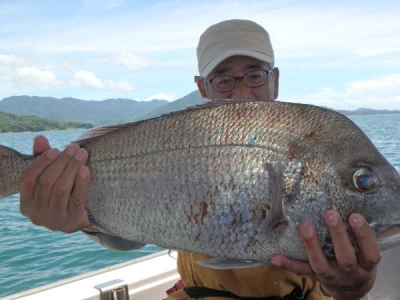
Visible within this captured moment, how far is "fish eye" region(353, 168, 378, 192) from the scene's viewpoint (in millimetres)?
1770

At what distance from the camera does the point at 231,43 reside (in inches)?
→ 108

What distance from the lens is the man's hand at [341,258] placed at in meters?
1.70

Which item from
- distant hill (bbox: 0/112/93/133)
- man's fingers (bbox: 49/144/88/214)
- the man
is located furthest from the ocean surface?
distant hill (bbox: 0/112/93/133)

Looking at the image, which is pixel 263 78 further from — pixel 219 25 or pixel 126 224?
pixel 126 224

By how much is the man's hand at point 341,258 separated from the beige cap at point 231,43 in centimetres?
135

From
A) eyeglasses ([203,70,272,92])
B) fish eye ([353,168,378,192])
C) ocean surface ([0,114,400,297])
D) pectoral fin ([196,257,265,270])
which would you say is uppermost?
eyeglasses ([203,70,272,92])

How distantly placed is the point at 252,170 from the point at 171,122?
1.52 feet

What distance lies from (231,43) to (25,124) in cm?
4401

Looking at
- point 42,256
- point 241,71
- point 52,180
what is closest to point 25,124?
point 42,256

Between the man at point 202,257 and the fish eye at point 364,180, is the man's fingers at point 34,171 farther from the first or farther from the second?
the fish eye at point 364,180

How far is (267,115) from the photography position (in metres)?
1.91

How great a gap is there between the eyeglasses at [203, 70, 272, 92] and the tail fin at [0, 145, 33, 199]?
4.31 ft

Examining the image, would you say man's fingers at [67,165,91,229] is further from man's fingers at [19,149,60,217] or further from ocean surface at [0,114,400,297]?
ocean surface at [0,114,400,297]

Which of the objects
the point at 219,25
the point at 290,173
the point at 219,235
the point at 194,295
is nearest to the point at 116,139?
the point at 219,235
